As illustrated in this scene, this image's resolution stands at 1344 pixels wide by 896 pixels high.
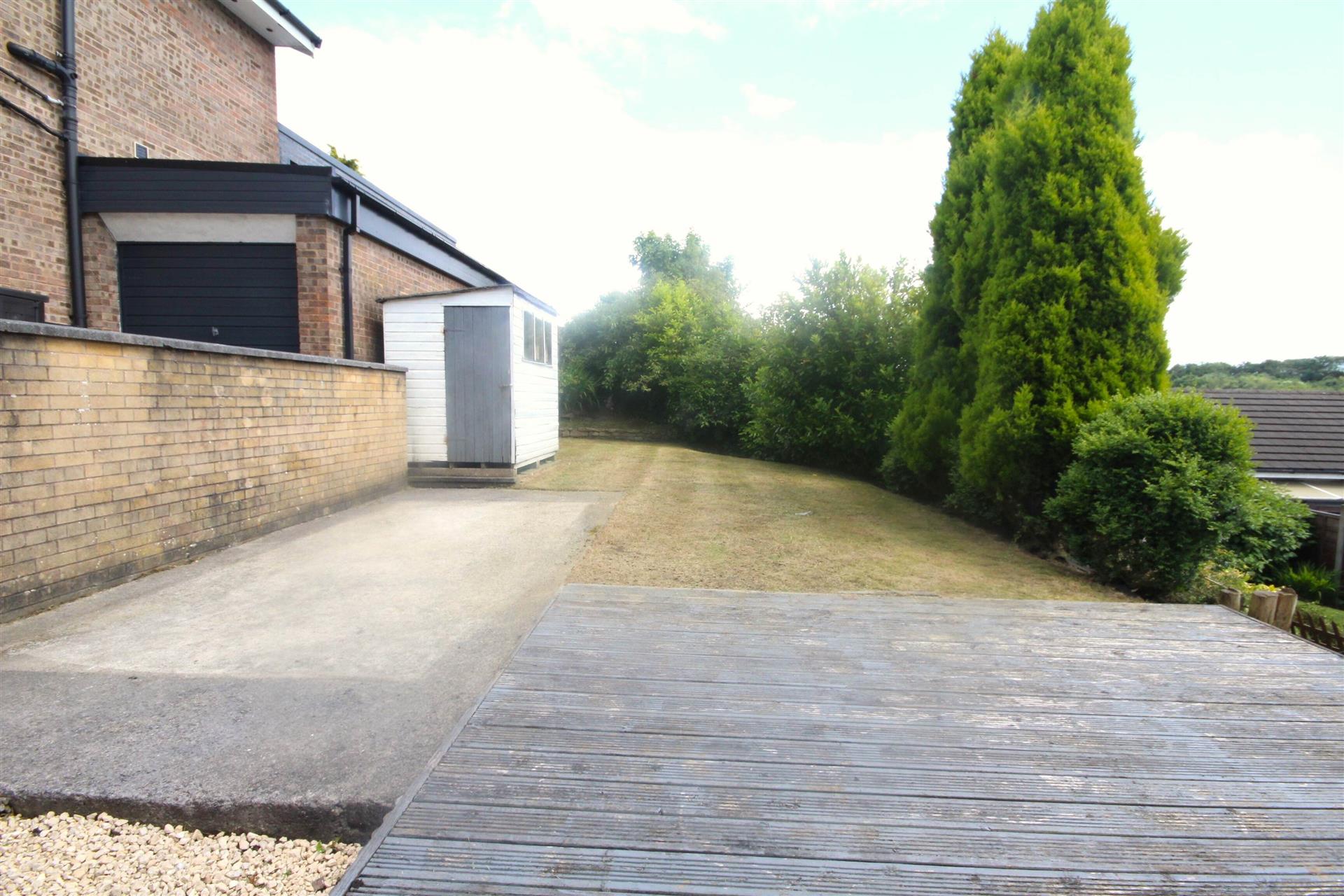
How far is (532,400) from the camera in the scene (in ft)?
33.9

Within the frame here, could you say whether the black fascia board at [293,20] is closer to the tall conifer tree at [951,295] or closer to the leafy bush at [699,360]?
the tall conifer tree at [951,295]

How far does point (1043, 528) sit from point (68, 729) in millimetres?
6816

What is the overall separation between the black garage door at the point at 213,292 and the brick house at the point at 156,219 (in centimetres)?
2

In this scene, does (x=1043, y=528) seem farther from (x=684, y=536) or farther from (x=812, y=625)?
(x=812, y=625)

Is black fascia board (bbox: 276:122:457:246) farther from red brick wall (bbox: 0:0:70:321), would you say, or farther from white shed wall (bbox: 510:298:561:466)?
red brick wall (bbox: 0:0:70:321)

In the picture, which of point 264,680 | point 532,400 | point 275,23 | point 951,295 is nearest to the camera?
point 264,680

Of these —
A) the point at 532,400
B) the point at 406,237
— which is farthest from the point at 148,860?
the point at 406,237

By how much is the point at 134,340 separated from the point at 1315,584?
13.8 meters

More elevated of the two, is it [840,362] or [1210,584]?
[840,362]

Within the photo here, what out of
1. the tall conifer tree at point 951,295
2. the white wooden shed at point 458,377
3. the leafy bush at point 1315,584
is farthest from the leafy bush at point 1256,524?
the white wooden shed at point 458,377

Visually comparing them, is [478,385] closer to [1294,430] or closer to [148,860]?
[148,860]

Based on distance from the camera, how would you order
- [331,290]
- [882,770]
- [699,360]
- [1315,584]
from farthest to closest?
[699,360] < [1315,584] < [331,290] < [882,770]

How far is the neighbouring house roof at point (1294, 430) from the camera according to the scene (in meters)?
13.0

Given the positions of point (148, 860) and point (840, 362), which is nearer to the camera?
point (148, 860)
